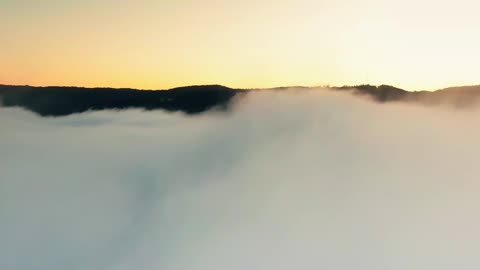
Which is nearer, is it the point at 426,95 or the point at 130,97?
the point at 426,95

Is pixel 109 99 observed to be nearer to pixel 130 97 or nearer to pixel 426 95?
pixel 130 97

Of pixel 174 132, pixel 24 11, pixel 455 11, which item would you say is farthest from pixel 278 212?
pixel 24 11

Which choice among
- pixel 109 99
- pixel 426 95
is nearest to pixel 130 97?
pixel 109 99

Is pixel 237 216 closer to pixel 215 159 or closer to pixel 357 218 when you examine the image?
pixel 215 159

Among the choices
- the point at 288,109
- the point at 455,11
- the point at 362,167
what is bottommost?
the point at 362,167

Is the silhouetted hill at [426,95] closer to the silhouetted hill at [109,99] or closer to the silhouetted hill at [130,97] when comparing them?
the silhouetted hill at [130,97]

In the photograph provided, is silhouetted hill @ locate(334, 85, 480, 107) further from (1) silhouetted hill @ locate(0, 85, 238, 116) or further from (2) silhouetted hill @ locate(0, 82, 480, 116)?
(1) silhouetted hill @ locate(0, 85, 238, 116)

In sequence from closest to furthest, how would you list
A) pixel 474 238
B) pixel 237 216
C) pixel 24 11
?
pixel 474 238 → pixel 237 216 → pixel 24 11

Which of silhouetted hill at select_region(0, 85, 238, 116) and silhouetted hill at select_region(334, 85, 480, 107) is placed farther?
silhouetted hill at select_region(0, 85, 238, 116)

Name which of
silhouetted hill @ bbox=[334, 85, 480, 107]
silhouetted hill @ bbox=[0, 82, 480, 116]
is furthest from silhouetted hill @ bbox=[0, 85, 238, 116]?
silhouetted hill @ bbox=[334, 85, 480, 107]
